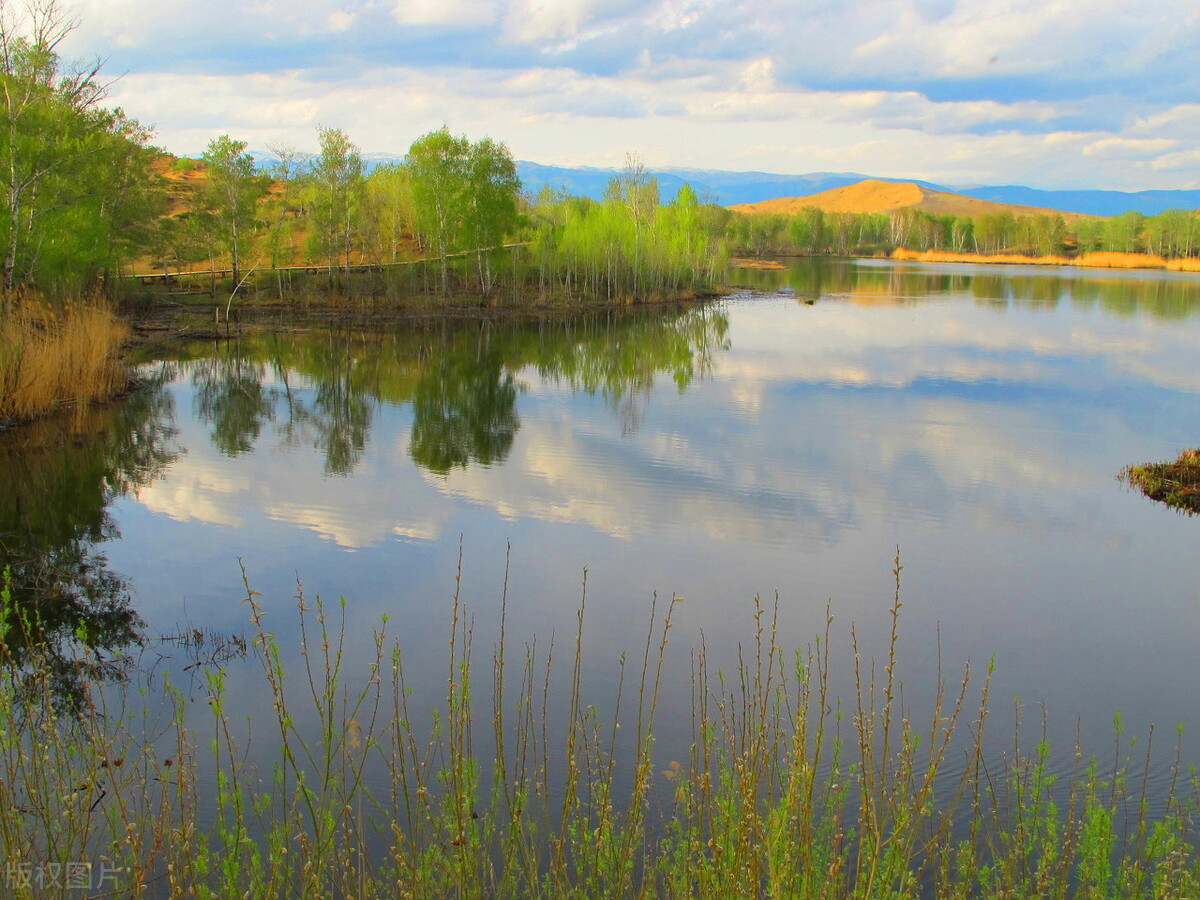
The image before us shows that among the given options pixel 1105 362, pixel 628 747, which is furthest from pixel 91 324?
pixel 1105 362

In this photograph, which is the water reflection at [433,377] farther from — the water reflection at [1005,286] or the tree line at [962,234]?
the tree line at [962,234]

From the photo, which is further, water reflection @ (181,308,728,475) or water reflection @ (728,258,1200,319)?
water reflection @ (728,258,1200,319)

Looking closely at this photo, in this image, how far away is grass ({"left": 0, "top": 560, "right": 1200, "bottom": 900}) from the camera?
3.23 metres

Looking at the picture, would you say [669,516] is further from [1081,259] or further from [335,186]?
[1081,259]

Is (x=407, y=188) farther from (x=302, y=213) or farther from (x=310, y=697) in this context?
(x=310, y=697)

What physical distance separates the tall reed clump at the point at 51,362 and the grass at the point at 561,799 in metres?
8.00

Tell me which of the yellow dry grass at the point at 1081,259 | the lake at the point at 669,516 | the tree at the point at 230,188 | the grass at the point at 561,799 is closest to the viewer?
the grass at the point at 561,799

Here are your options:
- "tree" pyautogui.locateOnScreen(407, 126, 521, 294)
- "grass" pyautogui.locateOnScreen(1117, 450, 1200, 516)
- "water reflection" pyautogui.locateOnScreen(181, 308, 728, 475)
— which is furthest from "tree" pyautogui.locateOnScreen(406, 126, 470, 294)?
"grass" pyautogui.locateOnScreen(1117, 450, 1200, 516)

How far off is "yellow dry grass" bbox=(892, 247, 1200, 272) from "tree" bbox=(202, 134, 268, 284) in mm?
70523

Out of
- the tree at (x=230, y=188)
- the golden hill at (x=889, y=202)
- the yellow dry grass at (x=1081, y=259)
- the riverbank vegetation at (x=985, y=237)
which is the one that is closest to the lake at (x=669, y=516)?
the tree at (x=230, y=188)

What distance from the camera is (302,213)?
4734 cm

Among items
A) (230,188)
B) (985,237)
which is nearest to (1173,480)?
(230,188)

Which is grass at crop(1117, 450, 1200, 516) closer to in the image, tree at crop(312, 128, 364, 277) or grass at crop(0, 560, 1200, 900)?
grass at crop(0, 560, 1200, 900)

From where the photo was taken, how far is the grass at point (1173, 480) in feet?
39.9
